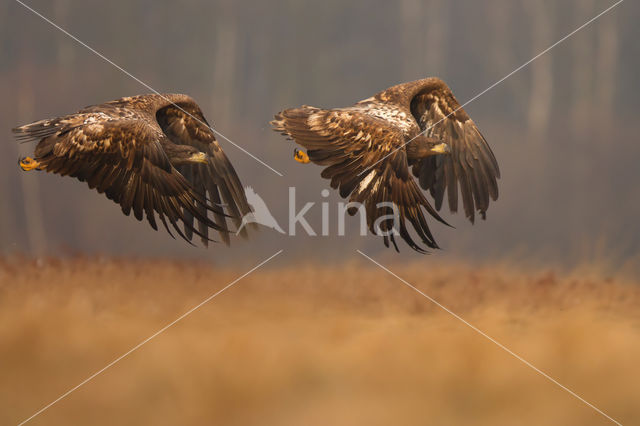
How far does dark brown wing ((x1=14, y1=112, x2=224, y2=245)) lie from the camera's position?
19.1 ft

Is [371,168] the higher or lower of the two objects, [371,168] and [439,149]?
the lower

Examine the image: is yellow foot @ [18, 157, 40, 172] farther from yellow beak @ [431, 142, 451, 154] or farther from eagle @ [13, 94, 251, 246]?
yellow beak @ [431, 142, 451, 154]

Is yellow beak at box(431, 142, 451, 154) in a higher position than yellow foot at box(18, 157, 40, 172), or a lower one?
higher

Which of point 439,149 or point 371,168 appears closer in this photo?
point 371,168

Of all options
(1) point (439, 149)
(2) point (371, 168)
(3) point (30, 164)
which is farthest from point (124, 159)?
(1) point (439, 149)

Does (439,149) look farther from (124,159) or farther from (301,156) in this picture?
(124,159)

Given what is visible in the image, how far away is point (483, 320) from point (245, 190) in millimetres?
2767

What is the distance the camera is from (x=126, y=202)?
229 inches

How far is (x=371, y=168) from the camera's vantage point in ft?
19.5

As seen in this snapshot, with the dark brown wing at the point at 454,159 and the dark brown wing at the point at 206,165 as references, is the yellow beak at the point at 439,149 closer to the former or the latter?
the dark brown wing at the point at 454,159

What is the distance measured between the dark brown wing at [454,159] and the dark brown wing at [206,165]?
1.66 metres

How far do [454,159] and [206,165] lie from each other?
232cm

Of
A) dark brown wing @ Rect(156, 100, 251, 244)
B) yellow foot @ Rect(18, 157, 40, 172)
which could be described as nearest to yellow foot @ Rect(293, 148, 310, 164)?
dark brown wing @ Rect(156, 100, 251, 244)

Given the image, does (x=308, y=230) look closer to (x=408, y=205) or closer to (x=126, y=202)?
(x=408, y=205)
